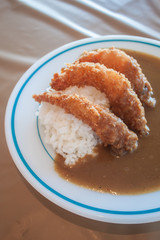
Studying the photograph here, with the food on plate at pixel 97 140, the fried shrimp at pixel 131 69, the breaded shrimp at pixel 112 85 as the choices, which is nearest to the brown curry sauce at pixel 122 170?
the food on plate at pixel 97 140

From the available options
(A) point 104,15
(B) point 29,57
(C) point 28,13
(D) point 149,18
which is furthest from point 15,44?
(D) point 149,18

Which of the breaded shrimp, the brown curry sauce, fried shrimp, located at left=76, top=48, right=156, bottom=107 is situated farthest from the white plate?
fried shrimp, located at left=76, top=48, right=156, bottom=107

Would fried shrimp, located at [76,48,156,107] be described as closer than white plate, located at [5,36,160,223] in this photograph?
No

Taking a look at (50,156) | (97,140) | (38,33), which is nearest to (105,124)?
(97,140)

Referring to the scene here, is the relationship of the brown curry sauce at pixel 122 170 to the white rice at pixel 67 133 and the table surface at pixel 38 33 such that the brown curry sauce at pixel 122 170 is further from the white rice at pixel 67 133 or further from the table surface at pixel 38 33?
the table surface at pixel 38 33

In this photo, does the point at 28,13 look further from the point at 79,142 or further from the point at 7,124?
the point at 79,142

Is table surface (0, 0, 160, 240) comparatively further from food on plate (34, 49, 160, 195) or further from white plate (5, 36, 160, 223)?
food on plate (34, 49, 160, 195)

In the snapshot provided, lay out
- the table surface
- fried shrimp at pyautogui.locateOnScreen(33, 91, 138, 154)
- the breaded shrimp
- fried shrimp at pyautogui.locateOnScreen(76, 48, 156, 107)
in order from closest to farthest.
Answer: the table surface, fried shrimp at pyautogui.locateOnScreen(33, 91, 138, 154), the breaded shrimp, fried shrimp at pyautogui.locateOnScreen(76, 48, 156, 107)
